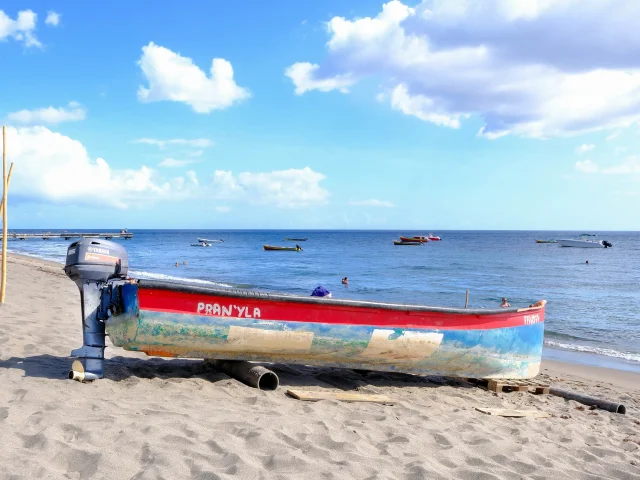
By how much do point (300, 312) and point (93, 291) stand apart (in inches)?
94.2

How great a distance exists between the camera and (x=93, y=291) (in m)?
6.29

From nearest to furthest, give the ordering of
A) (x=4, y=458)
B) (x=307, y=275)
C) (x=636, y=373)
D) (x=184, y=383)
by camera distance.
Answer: (x=4, y=458)
(x=184, y=383)
(x=636, y=373)
(x=307, y=275)

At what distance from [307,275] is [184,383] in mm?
27758

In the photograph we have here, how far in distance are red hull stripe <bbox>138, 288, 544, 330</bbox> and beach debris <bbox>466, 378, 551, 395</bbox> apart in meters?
0.82

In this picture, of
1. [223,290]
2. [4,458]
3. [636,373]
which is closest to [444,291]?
[636,373]

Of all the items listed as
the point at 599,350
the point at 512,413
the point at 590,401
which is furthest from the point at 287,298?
the point at 599,350

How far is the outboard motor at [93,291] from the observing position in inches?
242

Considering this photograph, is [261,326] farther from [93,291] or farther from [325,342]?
[93,291]

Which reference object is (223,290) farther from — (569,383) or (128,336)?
(569,383)

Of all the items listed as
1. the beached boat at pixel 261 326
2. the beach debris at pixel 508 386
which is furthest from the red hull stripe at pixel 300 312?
the beach debris at pixel 508 386

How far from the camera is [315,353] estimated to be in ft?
22.6

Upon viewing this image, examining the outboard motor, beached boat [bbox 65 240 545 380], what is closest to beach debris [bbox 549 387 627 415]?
beached boat [bbox 65 240 545 380]

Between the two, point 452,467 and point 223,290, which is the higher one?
point 223,290

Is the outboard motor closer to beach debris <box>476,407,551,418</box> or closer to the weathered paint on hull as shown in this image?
the weathered paint on hull
